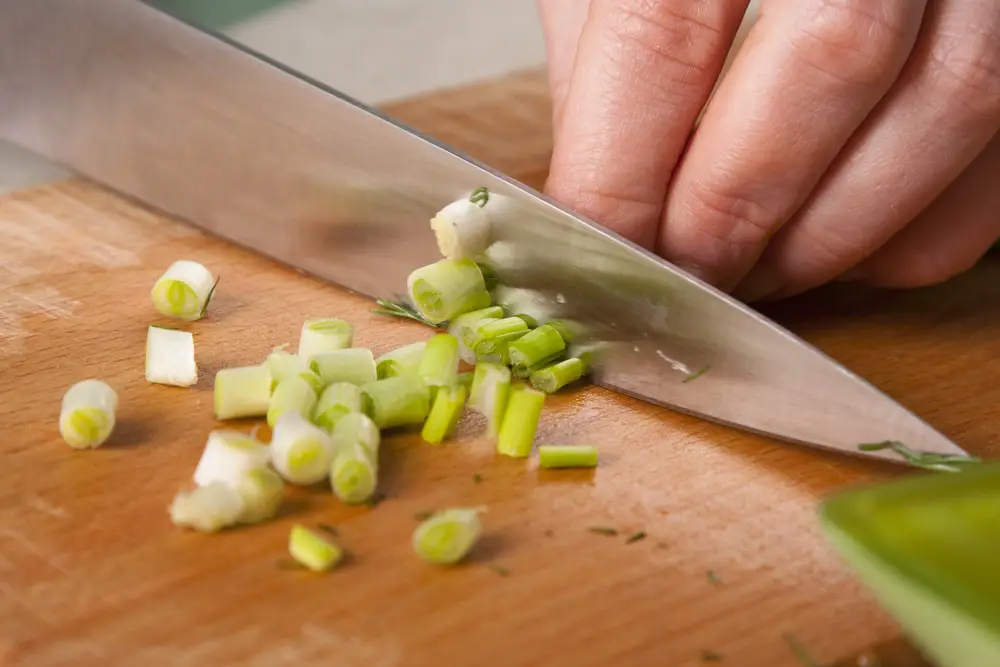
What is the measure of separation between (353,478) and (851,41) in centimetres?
70

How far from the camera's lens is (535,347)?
52.5 inches

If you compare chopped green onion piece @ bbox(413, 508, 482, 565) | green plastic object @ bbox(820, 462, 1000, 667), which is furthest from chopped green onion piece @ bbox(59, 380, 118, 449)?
green plastic object @ bbox(820, 462, 1000, 667)

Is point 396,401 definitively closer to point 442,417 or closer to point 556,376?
point 442,417

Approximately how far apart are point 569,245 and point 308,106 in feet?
1.32

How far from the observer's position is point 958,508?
87 centimetres

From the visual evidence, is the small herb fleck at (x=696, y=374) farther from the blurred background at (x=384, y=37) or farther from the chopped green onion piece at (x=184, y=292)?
the blurred background at (x=384, y=37)

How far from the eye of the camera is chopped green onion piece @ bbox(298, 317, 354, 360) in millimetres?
1336

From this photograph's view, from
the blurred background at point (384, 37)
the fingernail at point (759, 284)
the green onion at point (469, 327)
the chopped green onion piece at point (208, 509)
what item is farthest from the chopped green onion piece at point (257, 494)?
the blurred background at point (384, 37)

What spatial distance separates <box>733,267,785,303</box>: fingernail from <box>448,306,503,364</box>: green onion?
0.33 meters

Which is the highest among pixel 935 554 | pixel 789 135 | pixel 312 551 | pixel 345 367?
pixel 789 135

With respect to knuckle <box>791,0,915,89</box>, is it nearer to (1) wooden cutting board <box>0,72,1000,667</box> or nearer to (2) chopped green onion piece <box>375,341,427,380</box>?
(1) wooden cutting board <box>0,72,1000,667</box>

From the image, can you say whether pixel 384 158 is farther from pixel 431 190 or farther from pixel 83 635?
pixel 83 635

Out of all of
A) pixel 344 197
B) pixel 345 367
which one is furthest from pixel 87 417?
pixel 344 197

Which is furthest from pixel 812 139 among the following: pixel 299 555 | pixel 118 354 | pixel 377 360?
pixel 118 354
